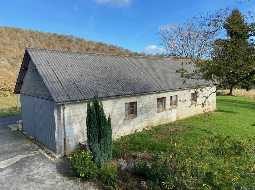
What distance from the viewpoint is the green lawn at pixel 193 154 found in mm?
11391

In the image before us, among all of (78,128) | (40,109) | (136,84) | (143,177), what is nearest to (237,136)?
(136,84)

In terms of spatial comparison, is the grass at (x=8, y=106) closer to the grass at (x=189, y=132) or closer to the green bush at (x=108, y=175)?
the grass at (x=189, y=132)

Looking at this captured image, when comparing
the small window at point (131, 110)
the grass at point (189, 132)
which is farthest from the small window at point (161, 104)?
the small window at point (131, 110)

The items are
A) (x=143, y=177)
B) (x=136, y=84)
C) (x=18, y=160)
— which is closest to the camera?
(x=143, y=177)

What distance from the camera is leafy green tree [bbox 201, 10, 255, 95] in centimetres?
1198

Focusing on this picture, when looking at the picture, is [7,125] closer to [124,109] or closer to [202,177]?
[124,109]

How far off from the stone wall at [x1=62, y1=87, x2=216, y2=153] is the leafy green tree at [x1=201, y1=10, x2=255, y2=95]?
174 centimetres

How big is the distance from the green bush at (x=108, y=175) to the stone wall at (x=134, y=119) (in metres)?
4.32

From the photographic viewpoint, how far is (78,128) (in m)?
16.9

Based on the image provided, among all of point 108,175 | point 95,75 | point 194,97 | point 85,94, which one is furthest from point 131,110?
point 194,97

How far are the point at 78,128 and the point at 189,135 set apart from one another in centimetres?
886

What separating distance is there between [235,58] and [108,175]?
8325mm

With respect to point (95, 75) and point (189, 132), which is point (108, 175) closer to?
point (95, 75)

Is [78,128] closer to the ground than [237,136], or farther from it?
farther from it
